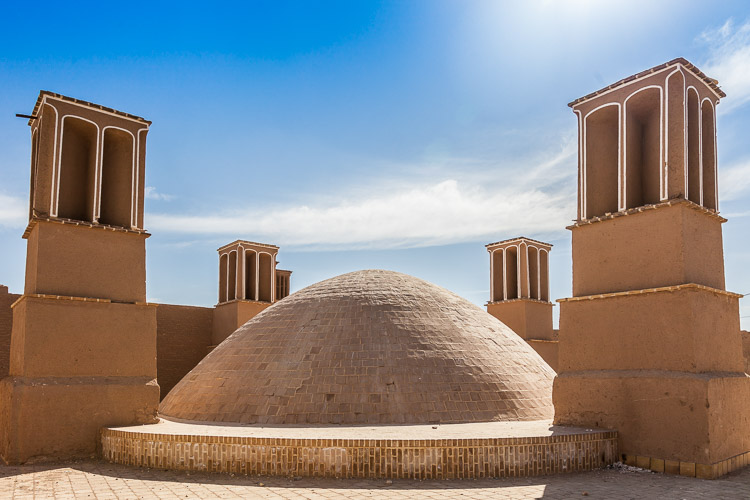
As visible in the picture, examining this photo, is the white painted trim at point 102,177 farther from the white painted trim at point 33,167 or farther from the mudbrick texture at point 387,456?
the mudbrick texture at point 387,456

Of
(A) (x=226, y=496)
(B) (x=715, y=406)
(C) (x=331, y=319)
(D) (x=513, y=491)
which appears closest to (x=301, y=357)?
(C) (x=331, y=319)

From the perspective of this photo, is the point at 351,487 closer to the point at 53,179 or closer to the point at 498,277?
the point at 53,179

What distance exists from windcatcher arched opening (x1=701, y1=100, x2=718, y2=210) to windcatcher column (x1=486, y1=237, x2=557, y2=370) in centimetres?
1230

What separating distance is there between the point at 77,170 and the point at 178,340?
32.3ft

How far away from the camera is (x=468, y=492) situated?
6.78 metres

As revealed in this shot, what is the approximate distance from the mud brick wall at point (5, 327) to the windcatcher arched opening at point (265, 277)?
8.81m

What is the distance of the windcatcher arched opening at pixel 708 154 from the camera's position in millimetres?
9234

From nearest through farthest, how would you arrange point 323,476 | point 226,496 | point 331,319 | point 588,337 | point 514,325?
point 226,496, point 323,476, point 588,337, point 331,319, point 514,325

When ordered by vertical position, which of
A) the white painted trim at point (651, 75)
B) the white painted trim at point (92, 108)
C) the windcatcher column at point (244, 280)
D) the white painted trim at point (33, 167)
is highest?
the white painted trim at point (651, 75)

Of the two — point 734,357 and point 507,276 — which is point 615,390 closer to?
point 734,357

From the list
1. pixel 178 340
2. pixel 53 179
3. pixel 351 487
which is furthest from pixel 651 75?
pixel 178 340

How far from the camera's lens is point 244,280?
2211 cm

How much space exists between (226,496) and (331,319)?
5590mm

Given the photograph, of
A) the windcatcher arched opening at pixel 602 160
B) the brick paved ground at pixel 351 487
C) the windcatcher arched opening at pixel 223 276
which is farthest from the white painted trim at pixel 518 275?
the brick paved ground at pixel 351 487
